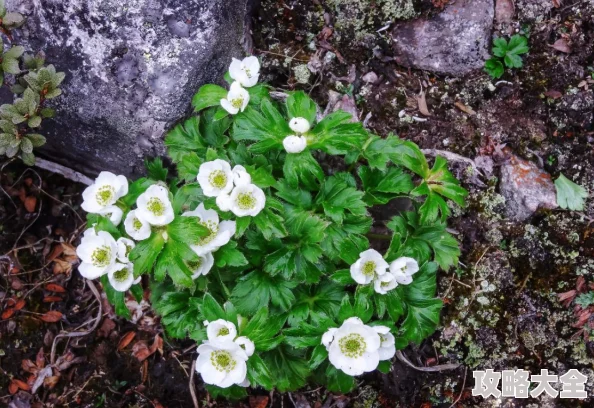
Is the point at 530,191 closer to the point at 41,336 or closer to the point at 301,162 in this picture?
the point at 301,162

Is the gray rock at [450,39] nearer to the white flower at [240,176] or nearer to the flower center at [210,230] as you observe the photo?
the white flower at [240,176]

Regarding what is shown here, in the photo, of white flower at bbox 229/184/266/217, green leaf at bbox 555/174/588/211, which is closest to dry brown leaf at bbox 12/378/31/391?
white flower at bbox 229/184/266/217

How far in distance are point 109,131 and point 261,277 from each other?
52.1 inches

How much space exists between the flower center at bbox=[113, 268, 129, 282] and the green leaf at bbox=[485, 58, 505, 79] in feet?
8.77

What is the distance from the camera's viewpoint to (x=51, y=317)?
13.0 feet

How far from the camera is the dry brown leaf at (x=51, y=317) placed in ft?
13.0

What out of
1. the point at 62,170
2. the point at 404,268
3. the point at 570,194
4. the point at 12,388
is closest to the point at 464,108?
the point at 570,194

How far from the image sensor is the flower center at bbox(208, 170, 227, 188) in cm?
270

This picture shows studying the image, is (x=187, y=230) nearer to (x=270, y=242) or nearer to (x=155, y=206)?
(x=155, y=206)

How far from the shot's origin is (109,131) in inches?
138

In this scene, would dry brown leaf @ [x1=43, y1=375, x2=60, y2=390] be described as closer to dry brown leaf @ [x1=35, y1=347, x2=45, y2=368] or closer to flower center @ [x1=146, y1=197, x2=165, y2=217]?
dry brown leaf @ [x1=35, y1=347, x2=45, y2=368]

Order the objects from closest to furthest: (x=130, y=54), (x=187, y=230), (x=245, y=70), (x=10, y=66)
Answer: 1. (x=187, y=230)
2. (x=245, y=70)
3. (x=10, y=66)
4. (x=130, y=54)

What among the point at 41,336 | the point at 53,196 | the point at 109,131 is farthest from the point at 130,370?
the point at 109,131

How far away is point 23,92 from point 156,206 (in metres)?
1.38
